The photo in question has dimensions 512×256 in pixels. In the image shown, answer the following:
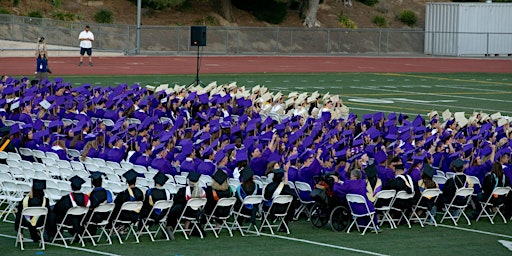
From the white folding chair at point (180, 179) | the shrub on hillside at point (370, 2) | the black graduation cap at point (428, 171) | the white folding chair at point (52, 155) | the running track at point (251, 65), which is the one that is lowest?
the white folding chair at point (180, 179)

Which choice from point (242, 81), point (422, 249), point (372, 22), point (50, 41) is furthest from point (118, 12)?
point (422, 249)

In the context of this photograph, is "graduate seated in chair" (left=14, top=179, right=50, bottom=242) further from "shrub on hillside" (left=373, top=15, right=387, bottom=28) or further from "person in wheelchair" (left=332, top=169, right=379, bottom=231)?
"shrub on hillside" (left=373, top=15, right=387, bottom=28)

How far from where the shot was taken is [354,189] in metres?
17.7

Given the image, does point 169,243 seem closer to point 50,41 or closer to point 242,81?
point 242,81

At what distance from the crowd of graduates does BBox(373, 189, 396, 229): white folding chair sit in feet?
0.64

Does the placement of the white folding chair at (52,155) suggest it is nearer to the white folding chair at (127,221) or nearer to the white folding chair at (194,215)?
the white folding chair at (127,221)

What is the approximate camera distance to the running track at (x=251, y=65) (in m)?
44.7

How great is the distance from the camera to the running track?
4469 centimetres

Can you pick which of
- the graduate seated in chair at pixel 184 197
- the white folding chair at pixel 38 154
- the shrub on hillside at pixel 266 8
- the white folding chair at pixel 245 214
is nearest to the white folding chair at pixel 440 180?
the white folding chair at pixel 245 214

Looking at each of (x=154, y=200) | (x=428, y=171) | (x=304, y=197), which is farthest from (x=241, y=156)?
(x=428, y=171)

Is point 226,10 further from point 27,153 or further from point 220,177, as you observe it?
point 220,177

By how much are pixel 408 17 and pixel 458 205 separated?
4953 cm

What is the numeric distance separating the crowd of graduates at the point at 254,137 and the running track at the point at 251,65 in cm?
1448

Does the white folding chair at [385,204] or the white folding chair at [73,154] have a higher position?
the white folding chair at [73,154]
